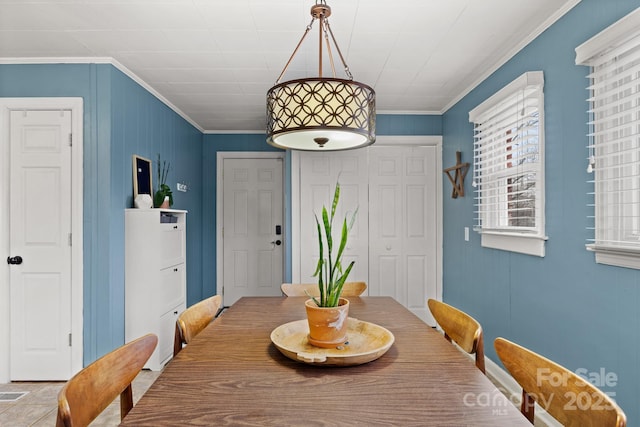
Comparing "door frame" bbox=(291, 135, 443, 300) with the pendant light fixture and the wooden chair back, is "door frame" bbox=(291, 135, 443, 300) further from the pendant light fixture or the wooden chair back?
the wooden chair back

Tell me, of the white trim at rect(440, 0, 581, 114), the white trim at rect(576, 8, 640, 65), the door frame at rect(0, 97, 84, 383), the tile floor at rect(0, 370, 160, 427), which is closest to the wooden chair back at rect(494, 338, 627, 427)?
the white trim at rect(576, 8, 640, 65)

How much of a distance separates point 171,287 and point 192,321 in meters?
1.62

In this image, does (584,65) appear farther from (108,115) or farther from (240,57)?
(108,115)

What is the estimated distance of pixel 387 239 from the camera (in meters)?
3.83

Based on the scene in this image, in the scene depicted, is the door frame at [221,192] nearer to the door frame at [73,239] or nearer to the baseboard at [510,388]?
the door frame at [73,239]

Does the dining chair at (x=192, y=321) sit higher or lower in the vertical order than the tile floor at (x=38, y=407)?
higher

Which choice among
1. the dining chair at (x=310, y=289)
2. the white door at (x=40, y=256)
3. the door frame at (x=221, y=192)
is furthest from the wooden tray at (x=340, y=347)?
the door frame at (x=221, y=192)

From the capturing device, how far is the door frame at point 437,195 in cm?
376

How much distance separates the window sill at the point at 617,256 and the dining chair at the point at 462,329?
68 centimetres

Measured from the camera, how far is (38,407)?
85.7 inches

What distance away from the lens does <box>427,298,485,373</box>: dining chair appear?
127 cm

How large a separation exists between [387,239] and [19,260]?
10.3ft

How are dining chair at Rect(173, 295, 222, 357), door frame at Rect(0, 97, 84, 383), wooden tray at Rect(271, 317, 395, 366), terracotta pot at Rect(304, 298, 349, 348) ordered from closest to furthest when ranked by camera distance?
wooden tray at Rect(271, 317, 395, 366) → terracotta pot at Rect(304, 298, 349, 348) → dining chair at Rect(173, 295, 222, 357) → door frame at Rect(0, 97, 84, 383)

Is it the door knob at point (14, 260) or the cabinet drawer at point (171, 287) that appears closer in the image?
the door knob at point (14, 260)
